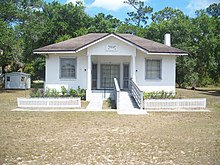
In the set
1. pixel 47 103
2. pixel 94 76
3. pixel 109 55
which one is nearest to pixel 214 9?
pixel 94 76

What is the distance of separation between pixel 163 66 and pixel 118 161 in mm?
15872

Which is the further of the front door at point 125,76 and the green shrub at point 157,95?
the front door at point 125,76

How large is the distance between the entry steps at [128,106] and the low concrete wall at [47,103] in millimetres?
2769

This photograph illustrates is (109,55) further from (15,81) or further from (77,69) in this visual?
(15,81)

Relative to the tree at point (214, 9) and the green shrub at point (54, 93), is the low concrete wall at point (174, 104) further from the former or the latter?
the tree at point (214, 9)

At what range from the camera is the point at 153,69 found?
21.4 metres

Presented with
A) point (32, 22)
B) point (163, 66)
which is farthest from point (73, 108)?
point (32, 22)

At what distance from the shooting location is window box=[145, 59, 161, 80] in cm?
2136

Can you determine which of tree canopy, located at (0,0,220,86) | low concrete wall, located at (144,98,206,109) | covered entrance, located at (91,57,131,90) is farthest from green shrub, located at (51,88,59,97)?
tree canopy, located at (0,0,220,86)

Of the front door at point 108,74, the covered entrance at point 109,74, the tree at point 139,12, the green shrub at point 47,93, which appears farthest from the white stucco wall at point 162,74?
the tree at point 139,12

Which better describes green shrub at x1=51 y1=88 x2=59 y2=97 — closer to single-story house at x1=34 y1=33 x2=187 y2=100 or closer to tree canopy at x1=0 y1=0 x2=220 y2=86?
single-story house at x1=34 y1=33 x2=187 y2=100

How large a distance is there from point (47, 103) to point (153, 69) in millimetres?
9298

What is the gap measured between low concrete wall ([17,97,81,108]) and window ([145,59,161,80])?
7.51 meters

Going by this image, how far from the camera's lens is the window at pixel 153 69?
70.1 feet
